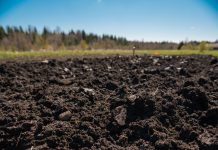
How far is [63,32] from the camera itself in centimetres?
9588

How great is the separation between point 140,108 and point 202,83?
2.73m

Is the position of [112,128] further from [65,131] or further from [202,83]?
[202,83]

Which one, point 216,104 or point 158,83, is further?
point 158,83

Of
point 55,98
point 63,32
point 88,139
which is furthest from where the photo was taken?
point 63,32

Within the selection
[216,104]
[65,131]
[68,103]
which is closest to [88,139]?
[65,131]

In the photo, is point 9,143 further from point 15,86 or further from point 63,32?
point 63,32

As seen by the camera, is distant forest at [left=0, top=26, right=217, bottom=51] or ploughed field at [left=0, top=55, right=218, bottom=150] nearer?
ploughed field at [left=0, top=55, right=218, bottom=150]

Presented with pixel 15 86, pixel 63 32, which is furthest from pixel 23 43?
pixel 15 86

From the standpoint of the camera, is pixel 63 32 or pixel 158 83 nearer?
pixel 158 83

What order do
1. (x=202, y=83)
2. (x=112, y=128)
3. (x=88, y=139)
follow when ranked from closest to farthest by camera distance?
(x=88, y=139) → (x=112, y=128) → (x=202, y=83)

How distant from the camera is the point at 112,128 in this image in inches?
181

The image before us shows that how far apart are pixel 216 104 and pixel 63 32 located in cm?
9323

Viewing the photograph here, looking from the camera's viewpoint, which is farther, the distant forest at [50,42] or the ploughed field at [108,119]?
the distant forest at [50,42]

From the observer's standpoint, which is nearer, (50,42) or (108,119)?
(108,119)
